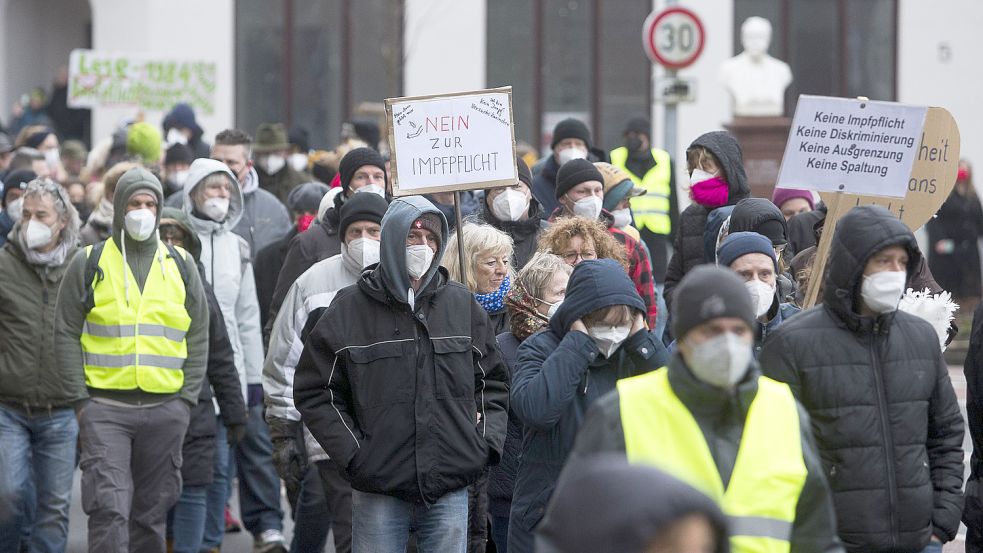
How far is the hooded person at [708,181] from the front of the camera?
8.49m

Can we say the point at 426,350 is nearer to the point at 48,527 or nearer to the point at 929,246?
the point at 48,527

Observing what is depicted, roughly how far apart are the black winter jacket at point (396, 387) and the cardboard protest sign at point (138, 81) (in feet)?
37.8

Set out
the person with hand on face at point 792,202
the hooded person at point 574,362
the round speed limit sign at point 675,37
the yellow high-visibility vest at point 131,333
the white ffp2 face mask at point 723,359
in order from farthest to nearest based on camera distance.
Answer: the round speed limit sign at point 675,37 → the person with hand on face at point 792,202 → the yellow high-visibility vest at point 131,333 → the hooded person at point 574,362 → the white ffp2 face mask at point 723,359

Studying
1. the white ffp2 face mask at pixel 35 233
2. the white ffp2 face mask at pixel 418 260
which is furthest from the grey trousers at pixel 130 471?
the white ffp2 face mask at pixel 418 260

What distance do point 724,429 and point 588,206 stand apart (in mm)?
4769

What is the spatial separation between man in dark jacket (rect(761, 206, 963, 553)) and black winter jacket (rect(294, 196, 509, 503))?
1.36 m

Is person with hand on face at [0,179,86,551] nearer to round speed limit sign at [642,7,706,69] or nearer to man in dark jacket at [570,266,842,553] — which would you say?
man in dark jacket at [570,266,842,553]

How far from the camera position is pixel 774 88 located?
17875 millimetres

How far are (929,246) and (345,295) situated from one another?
548 inches

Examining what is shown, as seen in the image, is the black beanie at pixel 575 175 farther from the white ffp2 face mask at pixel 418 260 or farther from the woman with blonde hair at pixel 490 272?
the white ffp2 face mask at pixel 418 260

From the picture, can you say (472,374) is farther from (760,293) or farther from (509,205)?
(509,205)

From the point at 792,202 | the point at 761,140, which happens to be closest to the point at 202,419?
the point at 792,202

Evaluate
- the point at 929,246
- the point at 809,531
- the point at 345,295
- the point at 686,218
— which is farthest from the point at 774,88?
the point at 809,531

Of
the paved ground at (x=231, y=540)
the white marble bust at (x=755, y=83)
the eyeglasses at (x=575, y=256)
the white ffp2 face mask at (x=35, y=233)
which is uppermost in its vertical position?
the white marble bust at (x=755, y=83)
